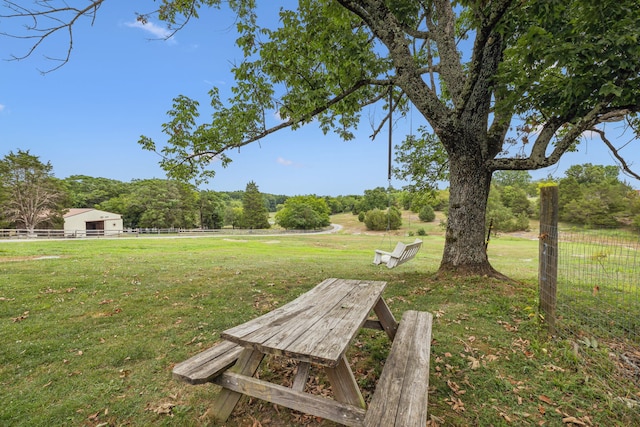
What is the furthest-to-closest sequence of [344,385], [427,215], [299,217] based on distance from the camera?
1. [299,217]
2. [427,215]
3. [344,385]

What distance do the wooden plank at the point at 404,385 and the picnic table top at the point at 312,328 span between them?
38 centimetres

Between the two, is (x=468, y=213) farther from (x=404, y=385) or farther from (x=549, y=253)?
(x=404, y=385)

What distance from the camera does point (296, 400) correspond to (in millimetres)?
1713

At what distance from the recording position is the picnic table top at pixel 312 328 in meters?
1.56

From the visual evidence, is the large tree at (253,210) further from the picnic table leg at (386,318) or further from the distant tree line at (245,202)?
the picnic table leg at (386,318)

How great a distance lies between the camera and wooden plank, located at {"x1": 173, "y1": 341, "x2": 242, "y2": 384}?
1758mm

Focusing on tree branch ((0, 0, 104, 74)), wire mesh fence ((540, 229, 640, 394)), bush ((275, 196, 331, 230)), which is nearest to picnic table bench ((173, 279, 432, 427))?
wire mesh fence ((540, 229, 640, 394))

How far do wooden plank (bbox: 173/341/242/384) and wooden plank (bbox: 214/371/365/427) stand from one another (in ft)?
0.30

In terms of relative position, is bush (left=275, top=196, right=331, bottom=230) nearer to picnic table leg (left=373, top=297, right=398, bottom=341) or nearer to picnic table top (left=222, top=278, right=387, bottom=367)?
picnic table leg (left=373, top=297, right=398, bottom=341)

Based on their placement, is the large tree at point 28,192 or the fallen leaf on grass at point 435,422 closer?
the fallen leaf on grass at point 435,422

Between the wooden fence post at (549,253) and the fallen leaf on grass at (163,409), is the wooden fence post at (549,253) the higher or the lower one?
the higher one

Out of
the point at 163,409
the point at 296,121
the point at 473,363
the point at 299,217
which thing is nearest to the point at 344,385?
the point at 163,409

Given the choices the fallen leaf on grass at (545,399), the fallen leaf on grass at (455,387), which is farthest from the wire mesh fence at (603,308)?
the fallen leaf on grass at (455,387)

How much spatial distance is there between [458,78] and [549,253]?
395cm
